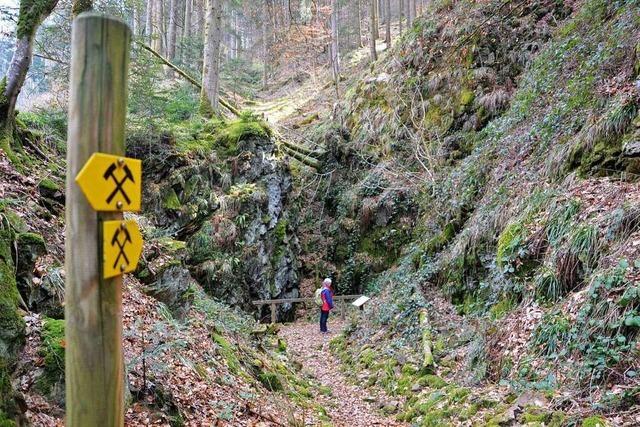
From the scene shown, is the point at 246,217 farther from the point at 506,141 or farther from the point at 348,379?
the point at 506,141

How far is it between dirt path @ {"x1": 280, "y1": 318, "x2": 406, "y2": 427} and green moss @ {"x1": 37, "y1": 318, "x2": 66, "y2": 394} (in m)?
3.70

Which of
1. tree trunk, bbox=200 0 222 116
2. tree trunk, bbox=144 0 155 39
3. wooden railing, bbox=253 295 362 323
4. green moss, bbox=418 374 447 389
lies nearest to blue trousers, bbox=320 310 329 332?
wooden railing, bbox=253 295 362 323

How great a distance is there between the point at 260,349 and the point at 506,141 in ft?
22.9

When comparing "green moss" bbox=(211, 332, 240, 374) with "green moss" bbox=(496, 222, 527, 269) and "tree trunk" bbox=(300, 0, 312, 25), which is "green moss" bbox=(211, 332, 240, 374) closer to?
"green moss" bbox=(496, 222, 527, 269)

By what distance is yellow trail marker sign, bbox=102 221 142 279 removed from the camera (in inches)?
65.4

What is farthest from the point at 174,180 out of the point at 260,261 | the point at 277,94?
the point at 277,94

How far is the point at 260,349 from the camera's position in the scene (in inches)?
308

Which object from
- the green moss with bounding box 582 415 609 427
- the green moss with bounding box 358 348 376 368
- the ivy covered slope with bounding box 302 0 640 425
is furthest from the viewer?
the green moss with bounding box 358 348 376 368

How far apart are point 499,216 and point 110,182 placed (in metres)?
7.19

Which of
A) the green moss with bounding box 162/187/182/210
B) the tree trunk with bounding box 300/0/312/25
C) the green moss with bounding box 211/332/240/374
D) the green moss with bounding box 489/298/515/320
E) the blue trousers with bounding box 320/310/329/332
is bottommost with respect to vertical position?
the blue trousers with bounding box 320/310/329/332

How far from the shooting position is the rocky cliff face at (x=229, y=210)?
420 inches

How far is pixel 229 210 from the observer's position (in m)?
12.0

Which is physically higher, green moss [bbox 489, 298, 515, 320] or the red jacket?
green moss [bbox 489, 298, 515, 320]

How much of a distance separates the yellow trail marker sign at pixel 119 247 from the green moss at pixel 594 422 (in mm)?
3806
